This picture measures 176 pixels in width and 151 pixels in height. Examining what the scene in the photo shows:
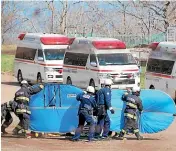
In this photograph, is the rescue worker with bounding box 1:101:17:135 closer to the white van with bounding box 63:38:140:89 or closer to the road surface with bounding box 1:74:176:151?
the road surface with bounding box 1:74:176:151

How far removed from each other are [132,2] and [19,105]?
42.4 m

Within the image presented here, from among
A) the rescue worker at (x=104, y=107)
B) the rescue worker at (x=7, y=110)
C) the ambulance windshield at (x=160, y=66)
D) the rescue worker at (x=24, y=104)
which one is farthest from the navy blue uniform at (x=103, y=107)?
the ambulance windshield at (x=160, y=66)

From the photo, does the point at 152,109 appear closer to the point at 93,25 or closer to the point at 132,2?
the point at 132,2

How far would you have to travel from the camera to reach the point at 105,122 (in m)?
16.2

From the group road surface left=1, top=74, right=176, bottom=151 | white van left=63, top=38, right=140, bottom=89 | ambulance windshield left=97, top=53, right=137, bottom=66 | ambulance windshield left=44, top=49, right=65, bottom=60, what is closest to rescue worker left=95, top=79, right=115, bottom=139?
road surface left=1, top=74, right=176, bottom=151

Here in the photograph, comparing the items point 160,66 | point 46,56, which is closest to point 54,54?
point 46,56

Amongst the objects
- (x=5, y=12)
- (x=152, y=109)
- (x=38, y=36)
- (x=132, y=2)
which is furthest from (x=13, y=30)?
(x=152, y=109)

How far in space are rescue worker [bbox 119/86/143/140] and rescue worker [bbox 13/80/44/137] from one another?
2.49 meters

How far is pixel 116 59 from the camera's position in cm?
2833

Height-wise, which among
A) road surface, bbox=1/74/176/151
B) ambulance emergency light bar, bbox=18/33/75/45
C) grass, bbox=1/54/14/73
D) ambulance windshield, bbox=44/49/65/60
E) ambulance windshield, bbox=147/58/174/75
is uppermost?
ambulance emergency light bar, bbox=18/33/75/45

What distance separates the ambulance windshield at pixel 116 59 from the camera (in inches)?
1104

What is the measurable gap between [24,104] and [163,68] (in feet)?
38.5

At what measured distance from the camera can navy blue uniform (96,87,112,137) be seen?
51.9 ft

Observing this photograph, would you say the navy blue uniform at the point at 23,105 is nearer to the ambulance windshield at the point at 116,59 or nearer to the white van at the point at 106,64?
the white van at the point at 106,64
